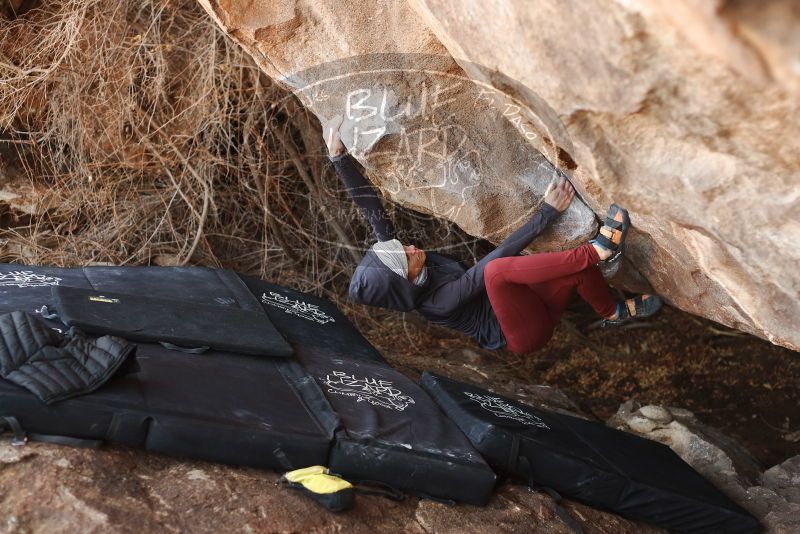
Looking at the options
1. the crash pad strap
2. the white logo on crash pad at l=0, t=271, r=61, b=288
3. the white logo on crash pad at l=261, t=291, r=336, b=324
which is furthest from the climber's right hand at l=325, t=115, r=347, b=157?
the crash pad strap

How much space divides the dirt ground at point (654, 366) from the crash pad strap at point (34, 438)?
1.84 meters

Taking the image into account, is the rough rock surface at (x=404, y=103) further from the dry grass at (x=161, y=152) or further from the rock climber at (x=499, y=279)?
the dry grass at (x=161, y=152)

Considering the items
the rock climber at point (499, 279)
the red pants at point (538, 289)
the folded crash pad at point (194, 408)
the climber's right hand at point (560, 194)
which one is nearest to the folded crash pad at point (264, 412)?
the folded crash pad at point (194, 408)

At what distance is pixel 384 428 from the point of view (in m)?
2.53

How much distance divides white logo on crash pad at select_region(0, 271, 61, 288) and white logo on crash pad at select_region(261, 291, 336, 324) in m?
0.80

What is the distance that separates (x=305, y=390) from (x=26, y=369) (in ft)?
2.77

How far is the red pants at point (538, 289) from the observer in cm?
297

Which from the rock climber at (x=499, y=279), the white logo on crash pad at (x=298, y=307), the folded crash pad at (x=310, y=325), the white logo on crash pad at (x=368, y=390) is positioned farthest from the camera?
the white logo on crash pad at (x=298, y=307)

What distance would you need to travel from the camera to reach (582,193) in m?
2.99

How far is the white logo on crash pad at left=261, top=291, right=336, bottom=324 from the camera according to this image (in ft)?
11.1

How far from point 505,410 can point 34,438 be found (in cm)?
156

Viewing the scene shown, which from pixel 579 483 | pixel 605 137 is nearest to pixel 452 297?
pixel 579 483

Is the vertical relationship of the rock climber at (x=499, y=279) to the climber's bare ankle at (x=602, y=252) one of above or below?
below

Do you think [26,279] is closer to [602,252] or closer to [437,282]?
[437,282]
